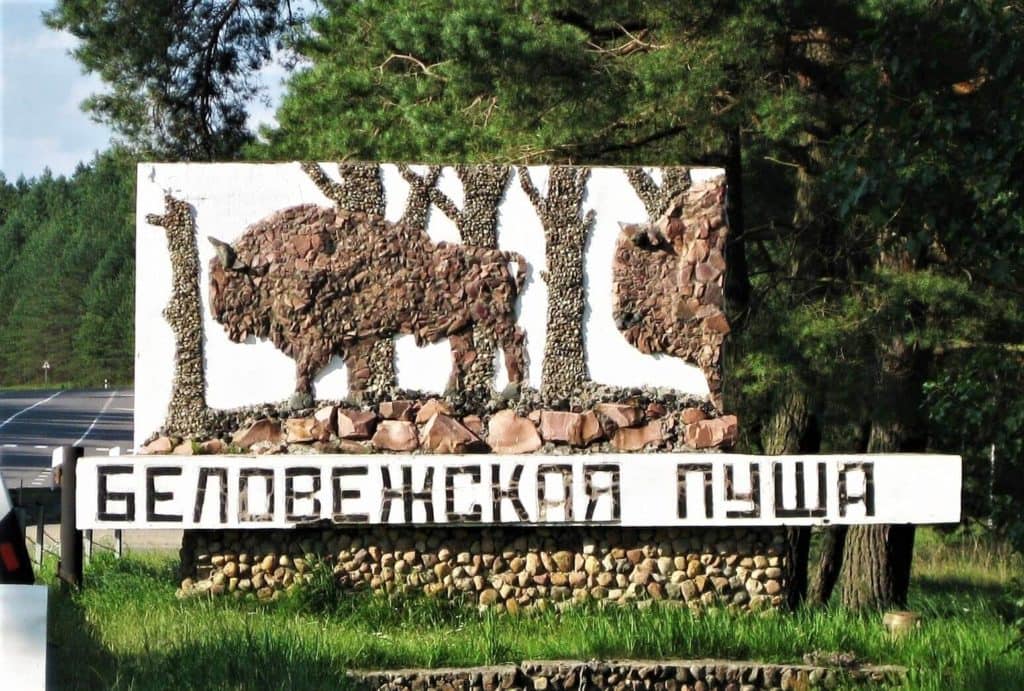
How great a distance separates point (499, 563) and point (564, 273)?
2184 millimetres

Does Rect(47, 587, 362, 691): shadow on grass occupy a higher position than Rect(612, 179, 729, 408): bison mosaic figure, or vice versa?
Rect(612, 179, 729, 408): bison mosaic figure

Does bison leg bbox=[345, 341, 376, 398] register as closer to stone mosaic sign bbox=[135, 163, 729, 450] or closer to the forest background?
stone mosaic sign bbox=[135, 163, 729, 450]

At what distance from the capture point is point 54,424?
5788 centimetres

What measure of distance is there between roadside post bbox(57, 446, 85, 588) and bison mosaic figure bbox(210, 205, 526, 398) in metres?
1.59

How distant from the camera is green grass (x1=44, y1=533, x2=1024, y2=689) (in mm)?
8516

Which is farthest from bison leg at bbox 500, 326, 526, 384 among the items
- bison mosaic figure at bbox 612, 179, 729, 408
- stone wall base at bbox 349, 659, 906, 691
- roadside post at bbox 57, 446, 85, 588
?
roadside post at bbox 57, 446, 85, 588

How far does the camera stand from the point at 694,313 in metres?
11.4

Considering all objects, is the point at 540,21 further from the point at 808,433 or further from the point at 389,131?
the point at 808,433

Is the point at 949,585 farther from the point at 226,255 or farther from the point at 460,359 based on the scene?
the point at 226,255

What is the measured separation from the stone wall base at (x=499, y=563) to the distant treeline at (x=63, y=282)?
61748 mm

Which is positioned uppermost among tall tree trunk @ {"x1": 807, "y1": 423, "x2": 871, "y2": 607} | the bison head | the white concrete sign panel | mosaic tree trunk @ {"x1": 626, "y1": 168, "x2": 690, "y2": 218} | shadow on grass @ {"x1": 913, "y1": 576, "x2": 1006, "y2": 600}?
mosaic tree trunk @ {"x1": 626, "y1": 168, "x2": 690, "y2": 218}

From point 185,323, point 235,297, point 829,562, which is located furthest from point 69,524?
point 829,562

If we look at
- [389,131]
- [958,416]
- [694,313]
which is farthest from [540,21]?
[958,416]

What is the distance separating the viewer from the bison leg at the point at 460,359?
37.0ft
